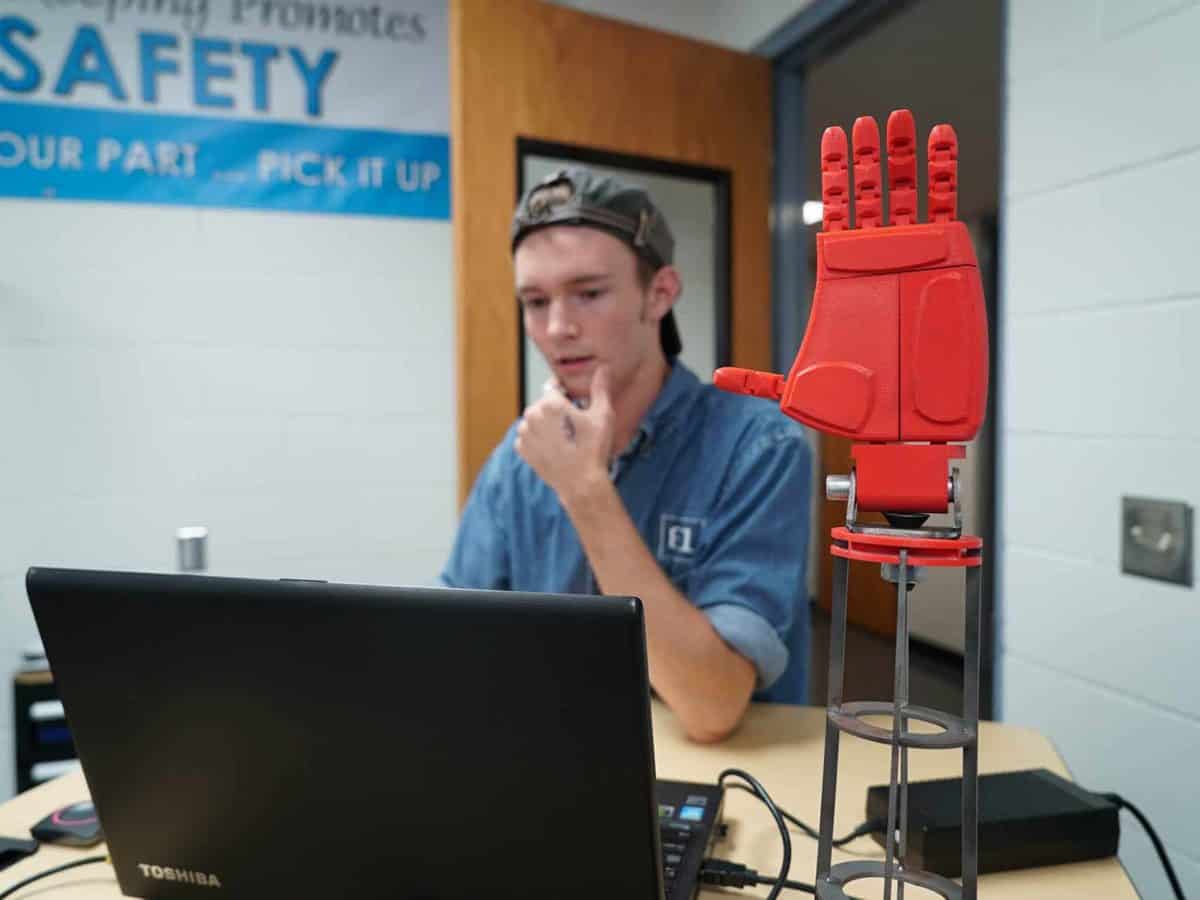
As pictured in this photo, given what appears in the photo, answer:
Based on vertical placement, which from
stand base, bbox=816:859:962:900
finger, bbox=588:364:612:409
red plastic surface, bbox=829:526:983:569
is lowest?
stand base, bbox=816:859:962:900

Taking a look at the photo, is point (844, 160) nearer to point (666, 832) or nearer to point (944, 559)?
point (944, 559)

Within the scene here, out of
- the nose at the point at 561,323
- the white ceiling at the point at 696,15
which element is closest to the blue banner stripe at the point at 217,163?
the white ceiling at the point at 696,15

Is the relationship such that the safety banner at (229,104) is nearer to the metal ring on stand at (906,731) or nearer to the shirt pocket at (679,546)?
the shirt pocket at (679,546)

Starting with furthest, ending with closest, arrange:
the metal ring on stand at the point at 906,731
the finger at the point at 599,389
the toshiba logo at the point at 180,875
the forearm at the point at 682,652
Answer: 1. the finger at the point at 599,389
2. the forearm at the point at 682,652
3. the toshiba logo at the point at 180,875
4. the metal ring on stand at the point at 906,731

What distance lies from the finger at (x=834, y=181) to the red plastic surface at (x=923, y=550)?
0.18m

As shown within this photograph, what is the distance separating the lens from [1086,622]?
52.7 inches

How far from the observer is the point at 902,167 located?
0.49 metres

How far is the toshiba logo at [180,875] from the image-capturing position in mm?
588

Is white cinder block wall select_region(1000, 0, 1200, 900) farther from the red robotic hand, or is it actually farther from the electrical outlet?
the red robotic hand

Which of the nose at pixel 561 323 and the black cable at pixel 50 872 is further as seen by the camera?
the nose at pixel 561 323

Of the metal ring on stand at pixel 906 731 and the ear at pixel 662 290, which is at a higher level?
the ear at pixel 662 290

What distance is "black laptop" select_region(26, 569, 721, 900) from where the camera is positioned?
478mm

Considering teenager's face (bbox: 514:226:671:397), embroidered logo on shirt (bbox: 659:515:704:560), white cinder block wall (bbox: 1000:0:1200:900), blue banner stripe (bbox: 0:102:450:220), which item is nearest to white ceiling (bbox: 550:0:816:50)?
blue banner stripe (bbox: 0:102:450:220)

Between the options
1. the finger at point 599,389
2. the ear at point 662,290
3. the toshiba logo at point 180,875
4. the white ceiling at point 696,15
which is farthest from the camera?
the white ceiling at point 696,15
